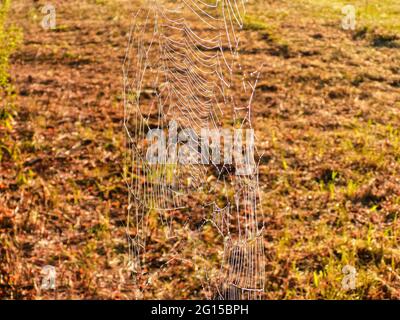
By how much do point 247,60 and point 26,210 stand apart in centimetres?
414

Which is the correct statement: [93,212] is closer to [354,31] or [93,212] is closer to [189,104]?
[189,104]

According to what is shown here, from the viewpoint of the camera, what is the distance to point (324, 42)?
8.13m

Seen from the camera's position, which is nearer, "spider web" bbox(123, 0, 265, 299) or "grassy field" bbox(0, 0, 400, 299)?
"spider web" bbox(123, 0, 265, 299)

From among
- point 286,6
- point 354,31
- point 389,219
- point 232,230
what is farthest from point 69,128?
point 286,6

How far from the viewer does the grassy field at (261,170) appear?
3.71 metres

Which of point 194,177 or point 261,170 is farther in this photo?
point 261,170

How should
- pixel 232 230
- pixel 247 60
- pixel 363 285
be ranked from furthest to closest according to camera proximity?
pixel 247 60 < pixel 232 230 < pixel 363 285

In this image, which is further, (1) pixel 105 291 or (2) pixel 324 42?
(2) pixel 324 42

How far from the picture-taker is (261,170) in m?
4.96

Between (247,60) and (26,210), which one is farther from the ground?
(247,60)

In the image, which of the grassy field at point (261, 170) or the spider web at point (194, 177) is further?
the grassy field at point (261, 170)

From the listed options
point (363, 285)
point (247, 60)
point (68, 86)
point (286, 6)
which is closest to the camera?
point (363, 285)

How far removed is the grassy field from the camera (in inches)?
146
